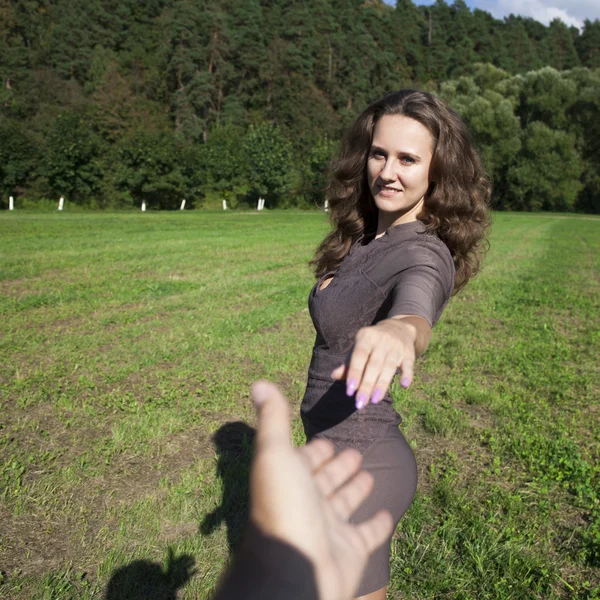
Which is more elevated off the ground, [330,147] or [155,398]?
[330,147]

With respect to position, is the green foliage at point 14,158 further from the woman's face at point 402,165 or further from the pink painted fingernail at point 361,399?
the pink painted fingernail at point 361,399

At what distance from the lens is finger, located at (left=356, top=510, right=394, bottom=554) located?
1427 mm

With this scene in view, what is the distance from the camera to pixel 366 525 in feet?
4.94

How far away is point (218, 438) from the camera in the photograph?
445cm

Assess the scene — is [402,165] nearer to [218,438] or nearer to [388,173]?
[388,173]

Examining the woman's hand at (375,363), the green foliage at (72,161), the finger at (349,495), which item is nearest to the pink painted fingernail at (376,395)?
the woman's hand at (375,363)

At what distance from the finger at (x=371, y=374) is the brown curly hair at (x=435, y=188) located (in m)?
1.15

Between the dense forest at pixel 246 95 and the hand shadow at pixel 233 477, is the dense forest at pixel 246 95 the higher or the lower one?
the higher one

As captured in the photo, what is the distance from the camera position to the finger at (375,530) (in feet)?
4.68

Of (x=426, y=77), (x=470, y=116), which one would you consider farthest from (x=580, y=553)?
(x=426, y=77)

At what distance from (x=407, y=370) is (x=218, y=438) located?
3500mm

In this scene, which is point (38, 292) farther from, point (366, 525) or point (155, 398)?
point (366, 525)

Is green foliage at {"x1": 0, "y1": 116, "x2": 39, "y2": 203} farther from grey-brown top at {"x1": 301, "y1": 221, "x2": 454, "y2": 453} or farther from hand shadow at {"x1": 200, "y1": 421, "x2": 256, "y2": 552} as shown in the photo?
grey-brown top at {"x1": 301, "y1": 221, "x2": 454, "y2": 453}

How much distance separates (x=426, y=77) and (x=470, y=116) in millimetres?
43403
